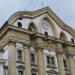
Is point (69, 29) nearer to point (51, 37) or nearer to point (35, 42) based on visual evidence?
point (51, 37)

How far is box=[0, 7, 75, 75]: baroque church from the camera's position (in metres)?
29.1

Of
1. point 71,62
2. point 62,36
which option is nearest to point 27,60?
point 71,62

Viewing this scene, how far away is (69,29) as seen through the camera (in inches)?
1468

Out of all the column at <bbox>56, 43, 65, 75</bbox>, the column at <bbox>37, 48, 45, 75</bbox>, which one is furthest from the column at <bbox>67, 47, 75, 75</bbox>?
the column at <bbox>37, 48, 45, 75</bbox>

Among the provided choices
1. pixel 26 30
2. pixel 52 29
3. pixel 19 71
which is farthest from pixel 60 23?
pixel 19 71

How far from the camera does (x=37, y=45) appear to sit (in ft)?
104

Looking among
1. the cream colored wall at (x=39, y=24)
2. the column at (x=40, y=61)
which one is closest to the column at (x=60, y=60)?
the cream colored wall at (x=39, y=24)

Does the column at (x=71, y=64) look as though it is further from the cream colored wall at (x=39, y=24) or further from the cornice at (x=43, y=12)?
the cornice at (x=43, y=12)

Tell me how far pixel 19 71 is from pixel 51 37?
7659 millimetres

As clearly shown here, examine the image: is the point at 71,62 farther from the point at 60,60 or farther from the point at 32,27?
the point at 32,27

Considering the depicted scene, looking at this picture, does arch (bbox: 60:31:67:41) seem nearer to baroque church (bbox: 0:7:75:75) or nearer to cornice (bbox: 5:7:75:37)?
baroque church (bbox: 0:7:75:75)

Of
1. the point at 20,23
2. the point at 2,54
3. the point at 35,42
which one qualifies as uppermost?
the point at 20,23

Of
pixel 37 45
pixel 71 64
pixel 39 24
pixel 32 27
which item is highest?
pixel 39 24

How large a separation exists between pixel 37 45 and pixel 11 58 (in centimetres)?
486
